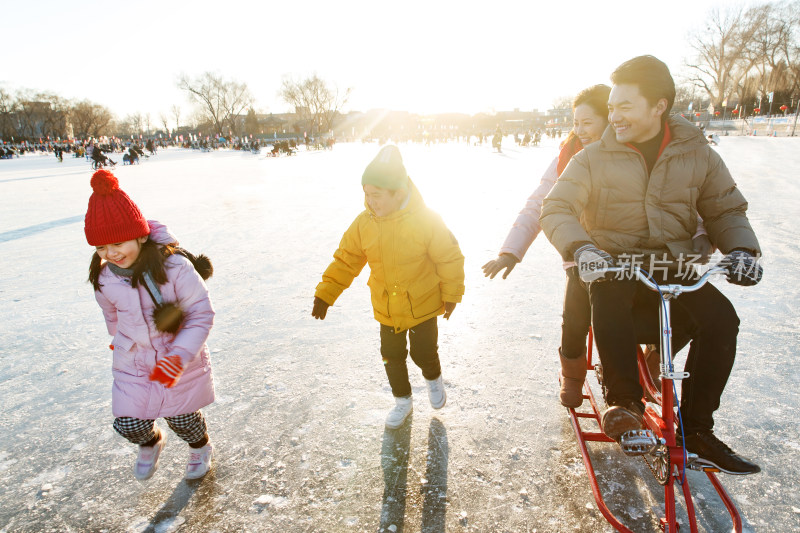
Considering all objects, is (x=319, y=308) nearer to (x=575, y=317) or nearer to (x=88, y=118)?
(x=575, y=317)

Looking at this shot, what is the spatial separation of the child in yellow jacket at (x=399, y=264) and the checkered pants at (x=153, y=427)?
2.39 feet

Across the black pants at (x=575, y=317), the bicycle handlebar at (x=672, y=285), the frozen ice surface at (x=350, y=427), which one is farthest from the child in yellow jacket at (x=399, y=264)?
the bicycle handlebar at (x=672, y=285)

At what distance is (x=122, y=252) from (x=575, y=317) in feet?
6.74

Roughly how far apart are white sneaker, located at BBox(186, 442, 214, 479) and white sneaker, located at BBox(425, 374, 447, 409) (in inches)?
45.9

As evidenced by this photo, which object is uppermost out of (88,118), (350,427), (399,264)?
(88,118)

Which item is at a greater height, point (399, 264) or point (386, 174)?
point (386, 174)

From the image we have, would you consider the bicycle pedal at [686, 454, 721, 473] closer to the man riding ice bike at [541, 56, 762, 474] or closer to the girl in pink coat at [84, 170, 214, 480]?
the man riding ice bike at [541, 56, 762, 474]

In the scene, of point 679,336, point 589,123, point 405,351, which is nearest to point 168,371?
point 405,351

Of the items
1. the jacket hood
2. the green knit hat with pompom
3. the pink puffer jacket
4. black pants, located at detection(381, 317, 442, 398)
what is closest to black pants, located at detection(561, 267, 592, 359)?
black pants, located at detection(381, 317, 442, 398)

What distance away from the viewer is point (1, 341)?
11.7ft

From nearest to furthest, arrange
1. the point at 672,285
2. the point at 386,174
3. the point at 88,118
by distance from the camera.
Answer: the point at 672,285, the point at 386,174, the point at 88,118

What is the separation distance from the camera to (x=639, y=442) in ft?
5.59

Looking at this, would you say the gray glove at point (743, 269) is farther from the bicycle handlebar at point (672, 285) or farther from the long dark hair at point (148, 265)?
the long dark hair at point (148, 265)

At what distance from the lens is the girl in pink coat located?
1.80 metres
